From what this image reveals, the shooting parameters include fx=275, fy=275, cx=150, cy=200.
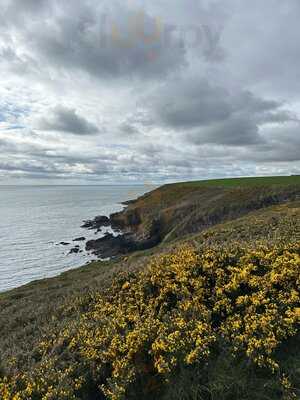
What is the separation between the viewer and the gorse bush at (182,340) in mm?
6266

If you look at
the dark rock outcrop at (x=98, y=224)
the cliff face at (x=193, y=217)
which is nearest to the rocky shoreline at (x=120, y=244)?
the cliff face at (x=193, y=217)

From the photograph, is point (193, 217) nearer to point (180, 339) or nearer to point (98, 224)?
point (98, 224)

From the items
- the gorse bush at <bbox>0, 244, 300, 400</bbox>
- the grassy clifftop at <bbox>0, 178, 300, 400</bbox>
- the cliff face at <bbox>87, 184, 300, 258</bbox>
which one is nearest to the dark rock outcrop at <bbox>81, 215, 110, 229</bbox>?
the cliff face at <bbox>87, 184, 300, 258</bbox>

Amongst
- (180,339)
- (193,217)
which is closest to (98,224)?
(193,217)

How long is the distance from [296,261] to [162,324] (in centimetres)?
498

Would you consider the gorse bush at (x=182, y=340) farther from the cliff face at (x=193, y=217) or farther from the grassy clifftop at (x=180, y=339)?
the cliff face at (x=193, y=217)

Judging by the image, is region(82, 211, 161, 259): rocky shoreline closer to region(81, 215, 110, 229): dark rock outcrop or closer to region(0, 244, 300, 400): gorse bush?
region(81, 215, 110, 229): dark rock outcrop

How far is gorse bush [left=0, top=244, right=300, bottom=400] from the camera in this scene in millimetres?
6266

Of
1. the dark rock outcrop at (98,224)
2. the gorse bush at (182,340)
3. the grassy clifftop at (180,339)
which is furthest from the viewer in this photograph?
the dark rock outcrop at (98,224)

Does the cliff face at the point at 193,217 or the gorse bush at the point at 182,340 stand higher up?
the gorse bush at the point at 182,340

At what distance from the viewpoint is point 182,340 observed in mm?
6816

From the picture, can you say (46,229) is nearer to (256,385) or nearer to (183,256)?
(183,256)

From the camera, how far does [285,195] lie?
57281 mm

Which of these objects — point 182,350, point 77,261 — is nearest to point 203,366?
point 182,350
